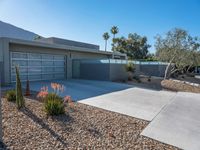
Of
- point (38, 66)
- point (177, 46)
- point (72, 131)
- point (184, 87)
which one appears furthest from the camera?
point (177, 46)

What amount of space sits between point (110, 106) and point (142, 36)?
39130mm

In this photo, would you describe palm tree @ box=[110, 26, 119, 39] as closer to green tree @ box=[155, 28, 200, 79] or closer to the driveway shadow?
green tree @ box=[155, 28, 200, 79]

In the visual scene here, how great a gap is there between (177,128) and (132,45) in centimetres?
3822

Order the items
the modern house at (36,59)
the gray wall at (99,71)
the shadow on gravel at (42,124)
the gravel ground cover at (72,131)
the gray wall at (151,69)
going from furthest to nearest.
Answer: the gray wall at (151,69), the gray wall at (99,71), the modern house at (36,59), the shadow on gravel at (42,124), the gravel ground cover at (72,131)

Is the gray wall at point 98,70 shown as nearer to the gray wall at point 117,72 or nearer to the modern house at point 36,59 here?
the gray wall at point 117,72

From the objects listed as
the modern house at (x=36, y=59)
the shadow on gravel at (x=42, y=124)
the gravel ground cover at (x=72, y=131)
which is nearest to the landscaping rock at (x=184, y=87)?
the gravel ground cover at (x=72, y=131)

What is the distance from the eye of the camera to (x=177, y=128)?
170 inches

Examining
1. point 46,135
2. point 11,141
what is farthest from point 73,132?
point 11,141

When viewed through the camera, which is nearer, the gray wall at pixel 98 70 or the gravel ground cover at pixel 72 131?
the gravel ground cover at pixel 72 131

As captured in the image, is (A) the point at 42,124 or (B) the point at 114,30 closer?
(A) the point at 42,124

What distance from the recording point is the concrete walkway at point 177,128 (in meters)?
3.60

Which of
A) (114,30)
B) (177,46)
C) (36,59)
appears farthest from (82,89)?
(114,30)

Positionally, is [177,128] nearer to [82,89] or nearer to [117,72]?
[82,89]

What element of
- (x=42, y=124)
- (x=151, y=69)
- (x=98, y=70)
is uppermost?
(x=151, y=69)
